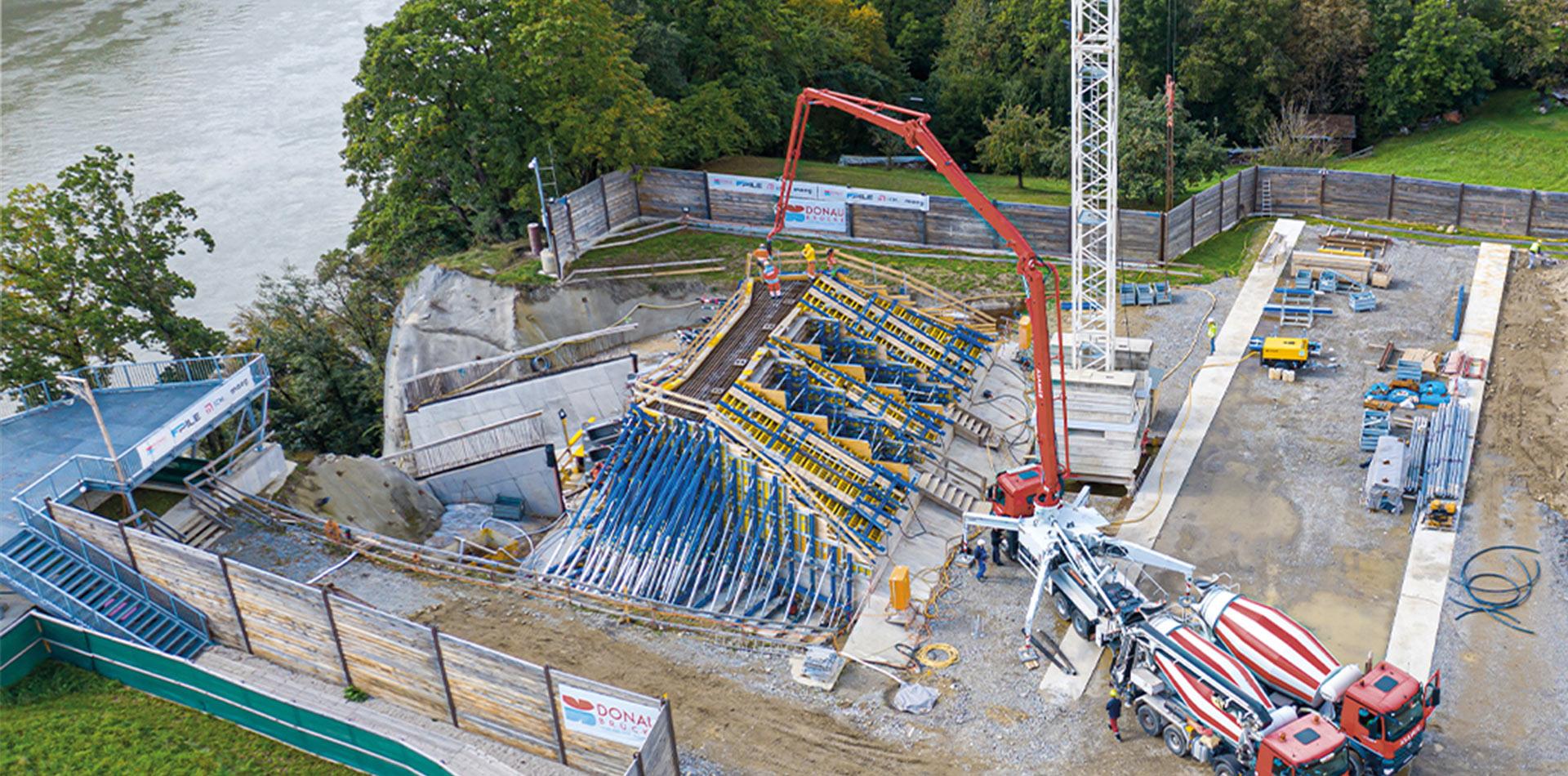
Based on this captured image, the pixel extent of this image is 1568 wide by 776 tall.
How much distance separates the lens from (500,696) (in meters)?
25.2

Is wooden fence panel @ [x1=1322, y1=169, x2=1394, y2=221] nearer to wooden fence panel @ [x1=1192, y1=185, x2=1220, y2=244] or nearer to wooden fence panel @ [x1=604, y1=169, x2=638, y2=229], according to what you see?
wooden fence panel @ [x1=1192, y1=185, x2=1220, y2=244]

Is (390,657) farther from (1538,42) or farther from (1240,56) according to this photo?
(1538,42)

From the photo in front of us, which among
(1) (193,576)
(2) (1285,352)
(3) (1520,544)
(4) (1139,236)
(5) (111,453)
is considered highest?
(5) (111,453)

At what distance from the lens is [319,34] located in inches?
3625

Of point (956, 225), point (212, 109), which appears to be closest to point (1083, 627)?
point (956, 225)

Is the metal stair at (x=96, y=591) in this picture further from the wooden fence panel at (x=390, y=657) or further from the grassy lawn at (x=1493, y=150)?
the grassy lawn at (x=1493, y=150)

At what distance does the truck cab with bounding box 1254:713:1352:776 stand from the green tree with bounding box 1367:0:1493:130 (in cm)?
4775

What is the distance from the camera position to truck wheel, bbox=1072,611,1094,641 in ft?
91.4

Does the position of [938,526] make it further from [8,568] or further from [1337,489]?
[8,568]

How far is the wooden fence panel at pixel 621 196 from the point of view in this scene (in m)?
51.8

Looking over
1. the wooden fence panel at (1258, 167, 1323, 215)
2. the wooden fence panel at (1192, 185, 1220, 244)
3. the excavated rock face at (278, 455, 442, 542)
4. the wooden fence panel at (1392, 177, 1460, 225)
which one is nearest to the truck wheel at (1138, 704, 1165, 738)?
the excavated rock face at (278, 455, 442, 542)

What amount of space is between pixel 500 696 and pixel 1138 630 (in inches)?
499

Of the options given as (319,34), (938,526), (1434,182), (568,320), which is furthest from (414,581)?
(319,34)

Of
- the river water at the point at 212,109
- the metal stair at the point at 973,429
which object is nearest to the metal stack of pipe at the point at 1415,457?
the metal stair at the point at 973,429
